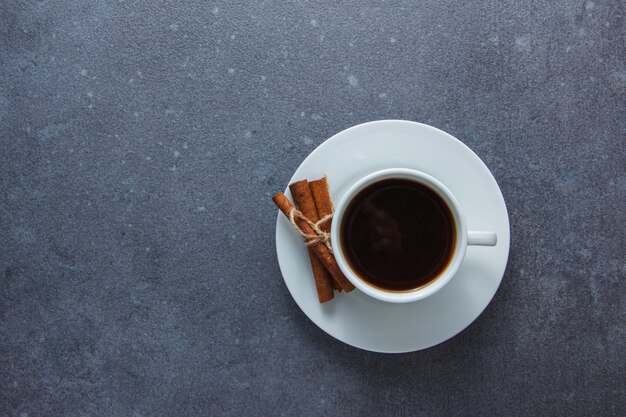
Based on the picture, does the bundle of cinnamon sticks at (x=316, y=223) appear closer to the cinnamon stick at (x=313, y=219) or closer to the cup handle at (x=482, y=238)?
the cinnamon stick at (x=313, y=219)

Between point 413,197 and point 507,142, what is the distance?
1.13ft

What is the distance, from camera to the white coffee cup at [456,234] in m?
0.84

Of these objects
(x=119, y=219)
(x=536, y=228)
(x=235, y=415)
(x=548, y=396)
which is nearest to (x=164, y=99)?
(x=119, y=219)

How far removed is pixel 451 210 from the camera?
851mm

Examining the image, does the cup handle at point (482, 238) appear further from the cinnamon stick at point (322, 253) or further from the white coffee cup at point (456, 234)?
the cinnamon stick at point (322, 253)

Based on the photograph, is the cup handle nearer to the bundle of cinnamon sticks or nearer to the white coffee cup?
the white coffee cup

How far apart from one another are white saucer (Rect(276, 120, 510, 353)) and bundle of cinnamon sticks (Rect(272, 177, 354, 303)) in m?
0.02

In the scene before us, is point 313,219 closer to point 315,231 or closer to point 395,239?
point 315,231

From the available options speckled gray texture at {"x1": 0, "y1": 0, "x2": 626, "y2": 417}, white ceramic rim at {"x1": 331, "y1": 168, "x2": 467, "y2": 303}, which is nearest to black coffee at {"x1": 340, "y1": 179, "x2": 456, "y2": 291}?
white ceramic rim at {"x1": 331, "y1": 168, "x2": 467, "y2": 303}

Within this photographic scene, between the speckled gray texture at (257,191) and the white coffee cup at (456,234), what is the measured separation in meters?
0.29

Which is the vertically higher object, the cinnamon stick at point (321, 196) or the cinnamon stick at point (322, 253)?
the cinnamon stick at point (321, 196)

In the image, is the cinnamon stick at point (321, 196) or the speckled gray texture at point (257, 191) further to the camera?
the speckled gray texture at point (257, 191)

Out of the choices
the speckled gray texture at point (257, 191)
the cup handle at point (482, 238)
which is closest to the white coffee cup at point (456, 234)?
the cup handle at point (482, 238)

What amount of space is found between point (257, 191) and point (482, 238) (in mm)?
472
